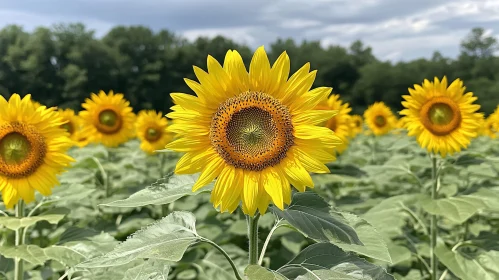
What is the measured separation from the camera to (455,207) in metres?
3.32

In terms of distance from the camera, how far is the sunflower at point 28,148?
3102 millimetres

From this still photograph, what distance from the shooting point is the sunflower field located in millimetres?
1955

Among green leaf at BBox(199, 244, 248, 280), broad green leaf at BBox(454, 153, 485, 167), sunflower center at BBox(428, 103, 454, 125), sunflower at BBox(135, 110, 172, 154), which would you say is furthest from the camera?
sunflower at BBox(135, 110, 172, 154)

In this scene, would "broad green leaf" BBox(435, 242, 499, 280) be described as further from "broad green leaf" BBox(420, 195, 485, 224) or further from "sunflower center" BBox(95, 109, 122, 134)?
"sunflower center" BBox(95, 109, 122, 134)

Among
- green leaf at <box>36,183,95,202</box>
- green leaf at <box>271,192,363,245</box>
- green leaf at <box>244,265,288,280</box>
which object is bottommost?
green leaf at <box>36,183,95,202</box>

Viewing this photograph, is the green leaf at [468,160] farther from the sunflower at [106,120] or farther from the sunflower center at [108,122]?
the sunflower center at [108,122]

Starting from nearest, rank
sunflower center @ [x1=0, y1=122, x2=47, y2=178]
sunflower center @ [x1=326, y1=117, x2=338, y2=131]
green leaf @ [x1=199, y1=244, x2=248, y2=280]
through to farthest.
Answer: sunflower center @ [x1=0, y1=122, x2=47, y2=178]
green leaf @ [x1=199, y1=244, x2=248, y2=280]
sunflower center @ [x1=326, y1=117, x2=338, y2=131]

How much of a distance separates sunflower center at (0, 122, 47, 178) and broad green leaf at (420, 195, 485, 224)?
99.0 inches

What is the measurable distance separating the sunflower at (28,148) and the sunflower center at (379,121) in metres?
6.58

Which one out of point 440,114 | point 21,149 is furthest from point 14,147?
point 440,114

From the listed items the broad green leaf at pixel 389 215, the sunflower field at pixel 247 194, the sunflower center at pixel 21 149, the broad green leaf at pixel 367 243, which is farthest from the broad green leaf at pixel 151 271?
the broad green leaf at pixel 389 215

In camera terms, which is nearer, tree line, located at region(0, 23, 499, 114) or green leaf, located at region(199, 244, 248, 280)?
green leaf, located at region(199, 244, 248, 280)

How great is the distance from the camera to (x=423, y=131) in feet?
13.7

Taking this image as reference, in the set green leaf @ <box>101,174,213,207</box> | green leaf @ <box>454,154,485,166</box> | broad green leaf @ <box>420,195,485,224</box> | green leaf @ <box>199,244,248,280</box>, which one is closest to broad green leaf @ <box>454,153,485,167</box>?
green leaf @ <box>454,154,485,166</box>
